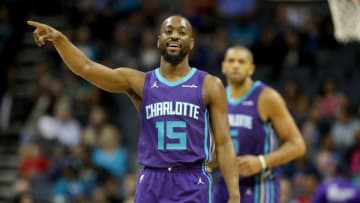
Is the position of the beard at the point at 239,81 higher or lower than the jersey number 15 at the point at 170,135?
higher

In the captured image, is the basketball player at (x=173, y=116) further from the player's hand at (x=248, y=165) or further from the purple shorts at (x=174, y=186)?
the player's hand at (x=248, y=165)

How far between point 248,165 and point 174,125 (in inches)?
55.4

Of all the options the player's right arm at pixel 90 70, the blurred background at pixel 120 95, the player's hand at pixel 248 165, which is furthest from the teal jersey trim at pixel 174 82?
the blurred background at pixel 120 95

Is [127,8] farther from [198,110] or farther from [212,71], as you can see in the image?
[198,110]

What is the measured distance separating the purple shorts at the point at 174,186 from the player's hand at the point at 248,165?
119 centimetres

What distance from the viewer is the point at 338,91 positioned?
14344 millimetres

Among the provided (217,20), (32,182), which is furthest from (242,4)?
(32,182)

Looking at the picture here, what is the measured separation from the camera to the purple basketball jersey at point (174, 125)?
6.20m

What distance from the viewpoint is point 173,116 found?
6.21m

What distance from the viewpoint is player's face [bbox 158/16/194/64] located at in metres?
6.26

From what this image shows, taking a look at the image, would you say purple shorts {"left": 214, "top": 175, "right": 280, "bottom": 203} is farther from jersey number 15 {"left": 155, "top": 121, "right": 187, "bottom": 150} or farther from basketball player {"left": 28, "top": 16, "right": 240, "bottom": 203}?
jersey number 15 {"left": 155, "top": 121, "right": 187, "bottom": 150}

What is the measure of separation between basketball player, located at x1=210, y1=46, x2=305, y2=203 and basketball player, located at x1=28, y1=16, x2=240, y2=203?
55.2 inches

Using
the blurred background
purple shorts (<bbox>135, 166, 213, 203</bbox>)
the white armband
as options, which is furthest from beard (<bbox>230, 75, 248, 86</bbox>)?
the blurred background

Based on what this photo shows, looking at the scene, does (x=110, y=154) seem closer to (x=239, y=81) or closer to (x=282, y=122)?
(x=239, y=81)
